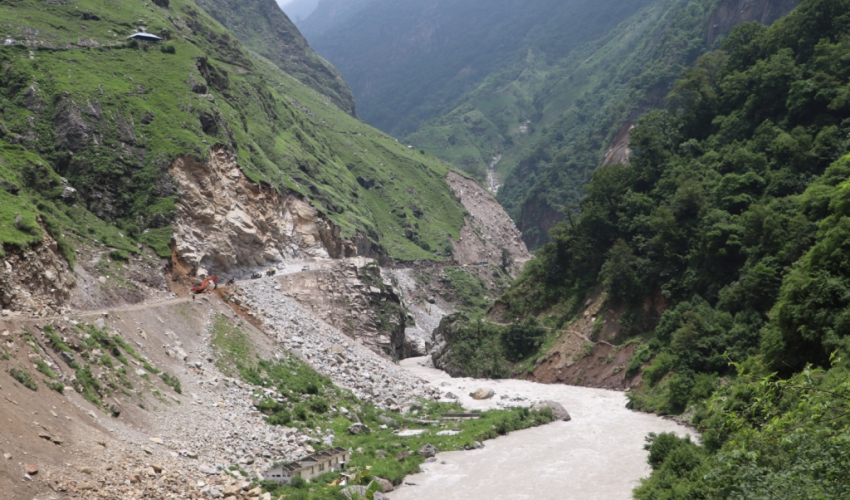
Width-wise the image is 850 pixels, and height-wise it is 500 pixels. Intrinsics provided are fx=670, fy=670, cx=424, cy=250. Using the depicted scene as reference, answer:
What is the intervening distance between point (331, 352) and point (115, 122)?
2932 cm

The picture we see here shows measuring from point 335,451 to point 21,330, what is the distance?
15878mm

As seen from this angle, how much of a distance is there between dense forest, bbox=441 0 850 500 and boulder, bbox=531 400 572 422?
215 inches

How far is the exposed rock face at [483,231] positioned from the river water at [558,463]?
311 ft

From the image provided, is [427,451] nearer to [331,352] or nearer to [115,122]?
[331,352]

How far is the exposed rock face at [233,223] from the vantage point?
2362 inches

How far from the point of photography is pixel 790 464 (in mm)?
17484

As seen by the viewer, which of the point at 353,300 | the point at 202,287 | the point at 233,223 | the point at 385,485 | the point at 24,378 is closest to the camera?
the point at 24,378

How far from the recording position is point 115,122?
61.0m

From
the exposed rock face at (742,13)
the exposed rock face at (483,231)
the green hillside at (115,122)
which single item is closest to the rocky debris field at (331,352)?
the green hillside at (115,122)

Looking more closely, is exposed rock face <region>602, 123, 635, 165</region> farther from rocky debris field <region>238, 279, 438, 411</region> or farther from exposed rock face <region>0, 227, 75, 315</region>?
exposed rock face <region>0, 227, 75, 315</region>

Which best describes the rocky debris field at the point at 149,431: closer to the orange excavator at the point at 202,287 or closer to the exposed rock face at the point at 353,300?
the orange excavator at the point at 202,287

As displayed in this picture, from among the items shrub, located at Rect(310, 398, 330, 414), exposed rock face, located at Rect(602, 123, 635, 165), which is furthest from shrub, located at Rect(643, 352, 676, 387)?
exposed rock face, located at Rect(602, 123, 635, 165)

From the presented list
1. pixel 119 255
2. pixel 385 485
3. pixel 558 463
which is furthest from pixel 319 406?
pixel 119 255

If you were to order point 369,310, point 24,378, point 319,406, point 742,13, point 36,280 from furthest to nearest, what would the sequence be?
point 742,13 → point 369,310 → point 319,406 → point 36,280 → point 24,378
